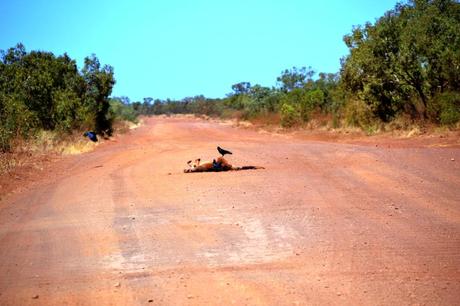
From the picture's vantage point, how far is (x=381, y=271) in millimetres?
5430

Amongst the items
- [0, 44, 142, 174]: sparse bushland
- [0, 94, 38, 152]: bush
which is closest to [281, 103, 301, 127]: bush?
[0, 44, 142, 174]: sparse bushland

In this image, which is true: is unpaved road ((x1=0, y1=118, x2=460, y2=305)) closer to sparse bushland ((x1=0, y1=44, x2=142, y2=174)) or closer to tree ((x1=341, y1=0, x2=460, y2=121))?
sparse bushland ((x1=0, y1=44, x2=142, y2=174))

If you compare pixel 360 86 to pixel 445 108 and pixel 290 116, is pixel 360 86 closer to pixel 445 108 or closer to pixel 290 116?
pixel 445 108

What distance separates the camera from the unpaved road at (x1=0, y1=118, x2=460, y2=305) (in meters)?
5.13

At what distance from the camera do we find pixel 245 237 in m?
6.68

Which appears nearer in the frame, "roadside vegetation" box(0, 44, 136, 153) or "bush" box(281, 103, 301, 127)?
"roadside vegetation" box(0, 44, 136, 153)

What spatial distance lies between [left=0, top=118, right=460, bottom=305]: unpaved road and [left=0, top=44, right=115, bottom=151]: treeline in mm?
10052

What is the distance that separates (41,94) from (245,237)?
19410mm

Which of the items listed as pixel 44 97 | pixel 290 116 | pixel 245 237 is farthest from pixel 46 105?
pixel 245 237

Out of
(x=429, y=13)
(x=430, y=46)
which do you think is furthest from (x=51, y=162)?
(x=429, y=13)

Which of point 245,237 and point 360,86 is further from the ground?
point 360,86

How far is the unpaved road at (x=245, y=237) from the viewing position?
16.8 feet

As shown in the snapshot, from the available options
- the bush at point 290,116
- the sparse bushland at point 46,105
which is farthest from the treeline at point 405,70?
the sparse bushland at point 46,105

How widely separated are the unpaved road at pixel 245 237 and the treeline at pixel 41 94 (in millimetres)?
10052
